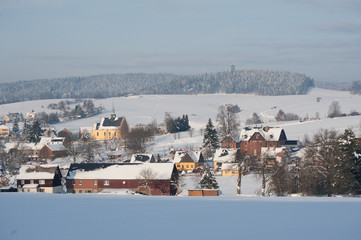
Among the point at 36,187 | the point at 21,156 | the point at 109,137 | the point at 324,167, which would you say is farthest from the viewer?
the point at 109,137

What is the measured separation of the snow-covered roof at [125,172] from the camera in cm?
3616

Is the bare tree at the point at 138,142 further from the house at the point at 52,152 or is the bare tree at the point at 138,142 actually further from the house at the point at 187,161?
the house at the point at 52,152

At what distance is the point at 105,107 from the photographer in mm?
155500

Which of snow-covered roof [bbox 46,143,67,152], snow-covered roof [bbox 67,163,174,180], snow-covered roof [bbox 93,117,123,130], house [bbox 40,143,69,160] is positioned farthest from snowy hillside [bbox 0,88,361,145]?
snow-covered roof [bbox 67,163,174,180]

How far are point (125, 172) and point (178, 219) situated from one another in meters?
25.5

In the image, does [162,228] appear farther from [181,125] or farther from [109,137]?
[109,137]

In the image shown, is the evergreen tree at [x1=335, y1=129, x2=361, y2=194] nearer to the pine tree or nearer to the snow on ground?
the snow on ground

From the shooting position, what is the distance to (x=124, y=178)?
36625 mm

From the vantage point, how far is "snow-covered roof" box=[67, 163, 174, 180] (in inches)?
1423

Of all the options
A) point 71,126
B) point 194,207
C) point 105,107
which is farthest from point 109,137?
point 194,207

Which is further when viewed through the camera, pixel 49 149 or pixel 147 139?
pixel 147 139

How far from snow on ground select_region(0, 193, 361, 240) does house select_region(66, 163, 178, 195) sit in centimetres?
2080

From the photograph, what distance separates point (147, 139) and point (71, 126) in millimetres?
49408

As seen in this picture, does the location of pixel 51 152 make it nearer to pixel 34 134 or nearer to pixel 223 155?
pixel 34 134
